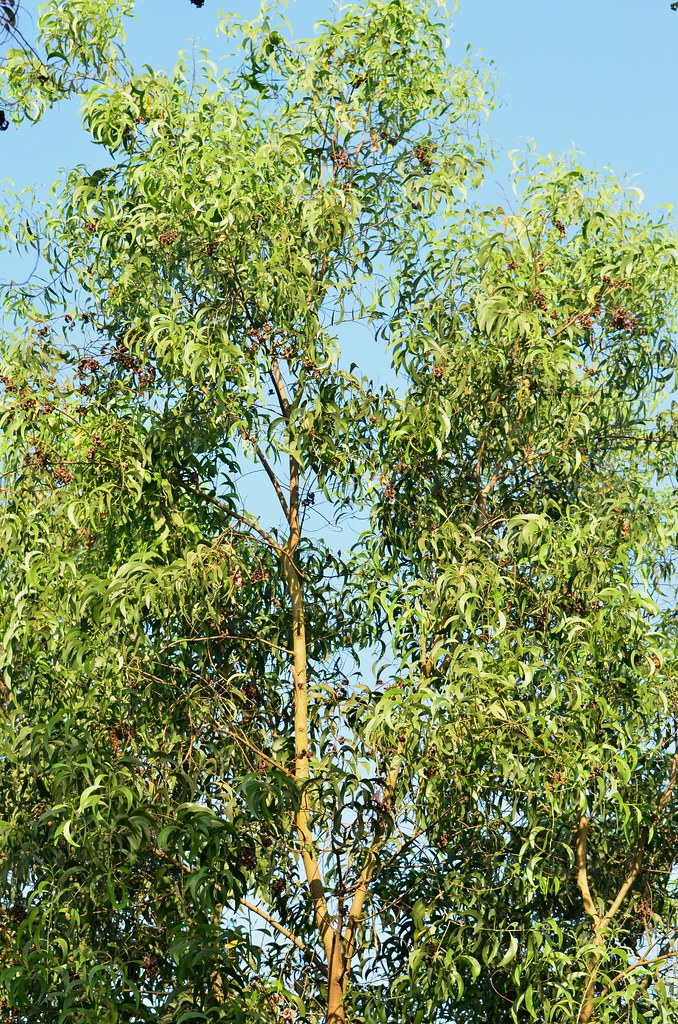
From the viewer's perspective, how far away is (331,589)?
802 centimetres

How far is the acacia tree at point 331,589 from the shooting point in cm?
664

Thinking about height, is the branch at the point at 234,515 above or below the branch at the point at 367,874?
above

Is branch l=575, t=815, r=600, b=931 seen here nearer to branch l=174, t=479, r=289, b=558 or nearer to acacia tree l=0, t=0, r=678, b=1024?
acacia tree l=0, t=0, r=678, b=1024

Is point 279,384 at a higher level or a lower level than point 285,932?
higher

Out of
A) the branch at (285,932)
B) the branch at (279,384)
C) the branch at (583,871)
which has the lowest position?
the branch at (285,932)

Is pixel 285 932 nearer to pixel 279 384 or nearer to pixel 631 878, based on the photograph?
pixel 631 878

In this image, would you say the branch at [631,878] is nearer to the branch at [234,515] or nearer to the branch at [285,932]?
the branch at [285,932]

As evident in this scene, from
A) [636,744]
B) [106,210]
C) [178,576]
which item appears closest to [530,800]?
[636,744]

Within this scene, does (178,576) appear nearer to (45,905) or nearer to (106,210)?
(45,905)

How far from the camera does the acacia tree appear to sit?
21.8ft

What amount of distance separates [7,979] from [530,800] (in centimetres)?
254

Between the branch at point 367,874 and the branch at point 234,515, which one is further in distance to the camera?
the branch at point 234,515

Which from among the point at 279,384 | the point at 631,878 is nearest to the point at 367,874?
the point at 631,878

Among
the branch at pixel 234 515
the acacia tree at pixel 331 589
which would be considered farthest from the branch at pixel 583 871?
the branch at pixel 234 515
